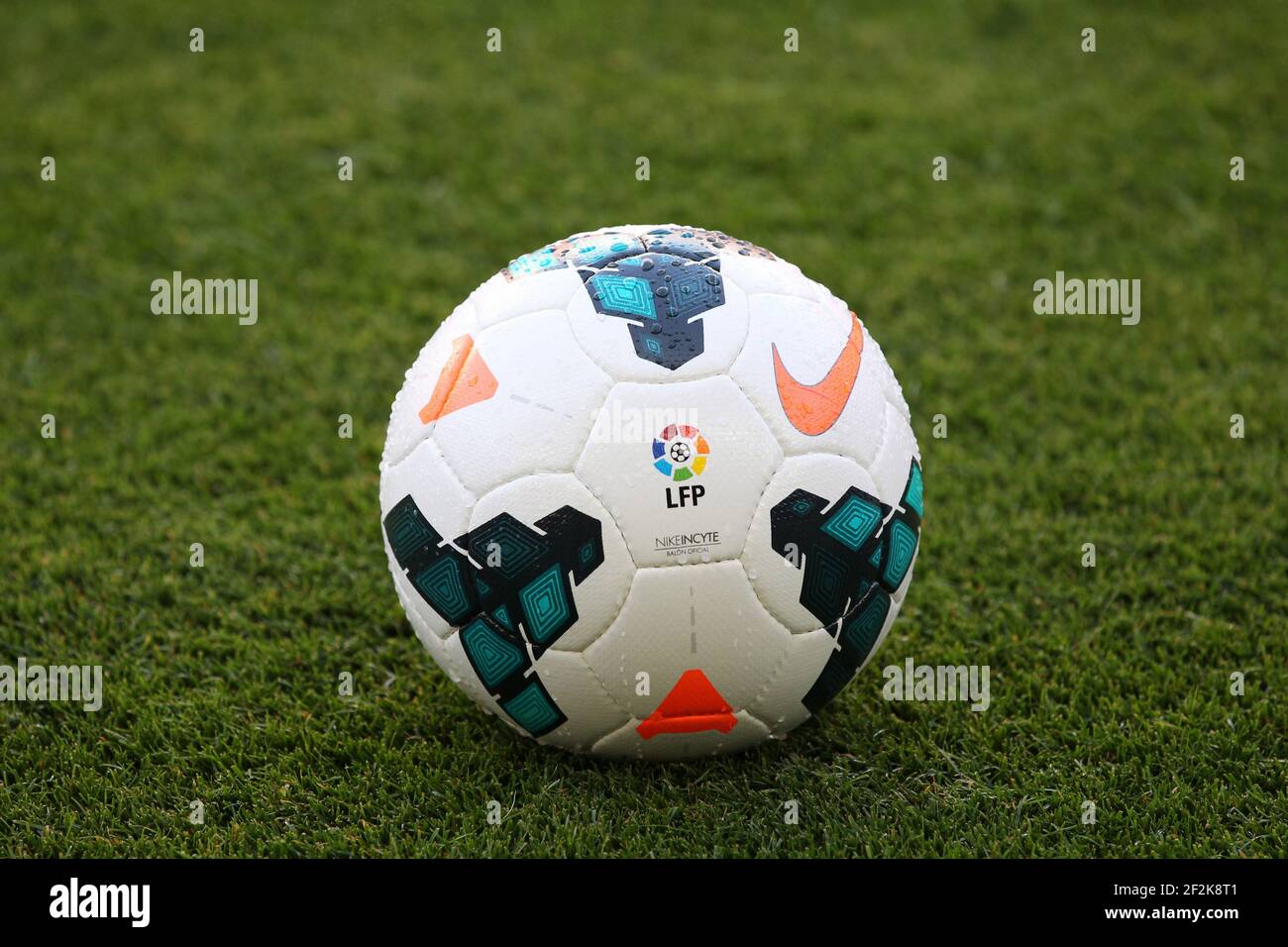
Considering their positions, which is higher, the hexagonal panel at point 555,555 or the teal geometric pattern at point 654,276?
the teal geometric pattern at point 654,276

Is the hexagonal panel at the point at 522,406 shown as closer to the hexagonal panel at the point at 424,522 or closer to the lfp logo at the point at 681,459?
the hexagonal panel at the point at 424,522

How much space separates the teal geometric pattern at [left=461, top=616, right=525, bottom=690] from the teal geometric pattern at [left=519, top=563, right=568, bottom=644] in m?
0.08

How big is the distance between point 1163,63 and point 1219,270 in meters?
2.25

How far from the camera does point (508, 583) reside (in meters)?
3.08

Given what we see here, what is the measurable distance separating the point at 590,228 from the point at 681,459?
11.6 ft

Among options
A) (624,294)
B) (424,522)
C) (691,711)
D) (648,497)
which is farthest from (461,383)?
(691,711)

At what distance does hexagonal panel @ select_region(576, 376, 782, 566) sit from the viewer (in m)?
2.99

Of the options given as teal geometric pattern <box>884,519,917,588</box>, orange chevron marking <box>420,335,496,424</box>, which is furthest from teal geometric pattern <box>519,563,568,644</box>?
teal geometric pattern <box>884,519,917,588</box>

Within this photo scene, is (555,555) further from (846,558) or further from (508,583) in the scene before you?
(846,558)

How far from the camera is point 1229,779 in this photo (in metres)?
3.44

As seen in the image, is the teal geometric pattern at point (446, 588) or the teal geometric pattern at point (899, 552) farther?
the teal geometric pattern at point (899, 552)

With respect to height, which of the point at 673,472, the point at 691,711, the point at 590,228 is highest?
the point at 590,228

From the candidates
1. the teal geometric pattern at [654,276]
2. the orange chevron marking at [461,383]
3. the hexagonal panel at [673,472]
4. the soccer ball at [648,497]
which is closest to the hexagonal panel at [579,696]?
the soccer ball at [648,497]

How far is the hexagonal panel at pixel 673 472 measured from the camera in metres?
2.99
